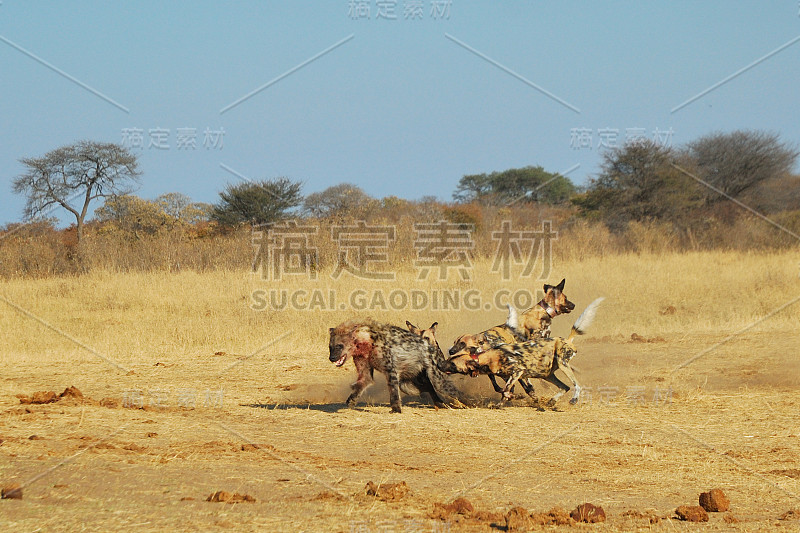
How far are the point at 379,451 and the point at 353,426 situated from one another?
3.99ft

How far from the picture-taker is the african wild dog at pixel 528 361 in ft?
34.4

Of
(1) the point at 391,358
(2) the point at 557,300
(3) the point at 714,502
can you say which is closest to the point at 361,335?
(1) the point at 391,358

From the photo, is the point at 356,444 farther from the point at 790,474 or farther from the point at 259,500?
the point at 790,474

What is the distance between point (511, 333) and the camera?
11820 mm

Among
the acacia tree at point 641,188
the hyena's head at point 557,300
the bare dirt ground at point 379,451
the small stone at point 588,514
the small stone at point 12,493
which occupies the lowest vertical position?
the bare dirt ground at point 379,451

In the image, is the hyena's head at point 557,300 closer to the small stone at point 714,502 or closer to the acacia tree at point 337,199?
the small stone at point 714,502

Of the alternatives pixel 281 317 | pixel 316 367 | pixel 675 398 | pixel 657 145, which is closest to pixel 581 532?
pixel 675 398

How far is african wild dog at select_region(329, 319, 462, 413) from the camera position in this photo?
10.1m

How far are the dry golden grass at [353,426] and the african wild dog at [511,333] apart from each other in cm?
67

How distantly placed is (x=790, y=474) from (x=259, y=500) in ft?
14.2

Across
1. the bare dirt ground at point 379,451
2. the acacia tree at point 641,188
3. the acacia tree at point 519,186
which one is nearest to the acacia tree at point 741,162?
the acacia tree at point 641,188

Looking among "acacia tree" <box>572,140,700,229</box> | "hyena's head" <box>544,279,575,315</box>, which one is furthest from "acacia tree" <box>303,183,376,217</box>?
"hyena's head" <box>544,279,575,315</box>

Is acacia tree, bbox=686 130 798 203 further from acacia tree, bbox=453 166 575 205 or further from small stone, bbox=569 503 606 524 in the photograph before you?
small stone, bbox=569 503 606 524

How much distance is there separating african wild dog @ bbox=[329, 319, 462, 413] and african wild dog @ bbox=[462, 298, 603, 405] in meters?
0.55
